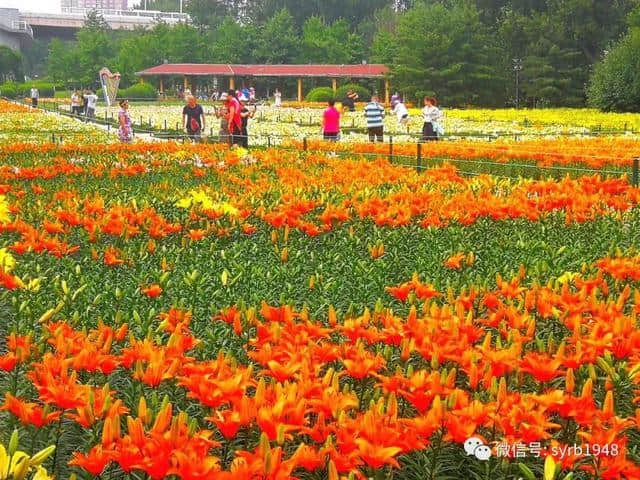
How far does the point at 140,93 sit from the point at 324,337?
201 ft

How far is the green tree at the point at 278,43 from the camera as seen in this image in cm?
6706

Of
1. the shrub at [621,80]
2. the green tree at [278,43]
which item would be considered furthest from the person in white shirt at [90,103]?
the green tree at [278,43]

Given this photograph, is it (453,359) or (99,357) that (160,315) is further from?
(453,359)

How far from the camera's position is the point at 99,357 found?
→ 282cm

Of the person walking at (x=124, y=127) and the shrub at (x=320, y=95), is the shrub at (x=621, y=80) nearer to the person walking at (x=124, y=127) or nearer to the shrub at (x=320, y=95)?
the shrub at (x=320, y=95)

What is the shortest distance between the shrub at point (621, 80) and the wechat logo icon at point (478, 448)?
36.0 m

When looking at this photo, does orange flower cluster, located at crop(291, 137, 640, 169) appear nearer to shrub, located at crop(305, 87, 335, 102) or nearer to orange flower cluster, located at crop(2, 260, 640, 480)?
orange flower cluster, located at crop(2, 260, 640, 480)

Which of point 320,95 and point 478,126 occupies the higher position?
point 320,95

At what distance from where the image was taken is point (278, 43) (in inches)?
2650

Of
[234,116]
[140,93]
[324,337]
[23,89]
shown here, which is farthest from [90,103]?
[23,89]

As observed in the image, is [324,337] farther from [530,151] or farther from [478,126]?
[478,126]

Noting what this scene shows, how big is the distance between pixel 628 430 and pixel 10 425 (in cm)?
212

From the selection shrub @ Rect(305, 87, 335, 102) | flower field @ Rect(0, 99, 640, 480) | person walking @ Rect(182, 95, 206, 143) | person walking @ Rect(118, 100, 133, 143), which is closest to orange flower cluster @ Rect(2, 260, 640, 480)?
flower field @ Rect(0, 99, 640, 480)

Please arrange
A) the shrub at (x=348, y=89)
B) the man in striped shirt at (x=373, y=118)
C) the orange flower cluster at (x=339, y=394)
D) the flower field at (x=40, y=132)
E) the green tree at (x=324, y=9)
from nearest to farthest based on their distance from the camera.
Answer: the orange flower cluster at (x=339, y=394) → the man in striped shirt at (x=373, y=118) → the flower field at (x=40, y=132) → the shrub at (x=348, y=89) → the green tree at (x=324, y=9)
